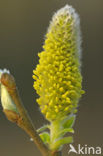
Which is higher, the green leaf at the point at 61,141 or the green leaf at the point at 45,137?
the green leaf at the point at 45,137

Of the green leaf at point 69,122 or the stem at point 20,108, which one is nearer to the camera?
the stem at point 20,108

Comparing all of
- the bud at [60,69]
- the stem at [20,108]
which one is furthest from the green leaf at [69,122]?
the stem at [20,108]

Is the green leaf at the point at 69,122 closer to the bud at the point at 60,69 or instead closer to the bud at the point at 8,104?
the bud at the point at 60,69

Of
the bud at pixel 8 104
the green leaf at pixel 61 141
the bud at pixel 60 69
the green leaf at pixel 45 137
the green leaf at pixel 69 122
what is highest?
the bud at pixel 60 69

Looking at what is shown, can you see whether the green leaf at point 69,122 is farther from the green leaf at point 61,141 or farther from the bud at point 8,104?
the bud at point 8,104

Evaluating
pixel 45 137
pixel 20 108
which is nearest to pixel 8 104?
pixel 20 108

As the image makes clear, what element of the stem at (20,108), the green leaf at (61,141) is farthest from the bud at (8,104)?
the green leaf at (61,141)

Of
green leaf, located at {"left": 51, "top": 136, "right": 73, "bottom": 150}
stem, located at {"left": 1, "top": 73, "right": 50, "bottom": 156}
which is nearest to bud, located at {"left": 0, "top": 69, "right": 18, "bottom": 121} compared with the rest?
stem, located at {"left": 1, "top": 73, "right": 50, "bottom": 156}

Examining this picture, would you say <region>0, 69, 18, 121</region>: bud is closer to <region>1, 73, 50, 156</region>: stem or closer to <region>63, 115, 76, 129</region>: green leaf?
<region>1, 73, 50, 156</region>: stem

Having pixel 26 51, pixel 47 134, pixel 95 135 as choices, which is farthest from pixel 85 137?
pixel 47 134
